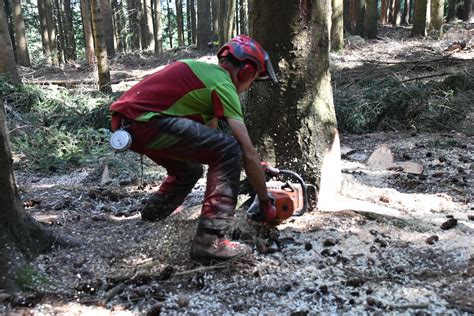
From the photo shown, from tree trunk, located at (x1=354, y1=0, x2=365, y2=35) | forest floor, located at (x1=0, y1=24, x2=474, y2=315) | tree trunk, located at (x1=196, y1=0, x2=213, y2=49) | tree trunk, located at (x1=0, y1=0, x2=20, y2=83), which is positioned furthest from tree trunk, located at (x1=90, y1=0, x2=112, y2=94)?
tree trunk, located at (x1=354, y1=0, x2=365, y2=35)

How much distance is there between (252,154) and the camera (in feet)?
8.87

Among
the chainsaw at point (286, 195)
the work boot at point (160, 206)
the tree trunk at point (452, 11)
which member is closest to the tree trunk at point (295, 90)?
the chainsaw at point (286, 195)

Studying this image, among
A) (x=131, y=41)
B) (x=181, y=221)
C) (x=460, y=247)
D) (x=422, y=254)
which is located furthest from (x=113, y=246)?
(x=131, y=41)

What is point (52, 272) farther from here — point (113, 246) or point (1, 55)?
point (1, 55)

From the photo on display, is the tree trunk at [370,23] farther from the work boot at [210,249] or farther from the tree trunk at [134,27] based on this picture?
the work boot at [210,249]

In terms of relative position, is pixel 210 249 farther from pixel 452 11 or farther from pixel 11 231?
pixel 452 11

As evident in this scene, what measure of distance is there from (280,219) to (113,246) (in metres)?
1.11

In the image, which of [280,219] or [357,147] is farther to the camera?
[357,147]

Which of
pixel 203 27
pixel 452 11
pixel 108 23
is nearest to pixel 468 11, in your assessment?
pixel 452 11

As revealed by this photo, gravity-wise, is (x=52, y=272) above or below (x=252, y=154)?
below

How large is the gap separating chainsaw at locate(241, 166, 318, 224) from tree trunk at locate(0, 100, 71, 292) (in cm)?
133

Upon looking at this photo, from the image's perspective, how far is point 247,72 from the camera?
9.34ft

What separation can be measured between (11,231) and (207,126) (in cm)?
125

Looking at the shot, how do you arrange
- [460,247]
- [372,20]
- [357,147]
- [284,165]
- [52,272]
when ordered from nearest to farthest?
[52,272], [460,247], [284,165], [357,147], [372,20]
